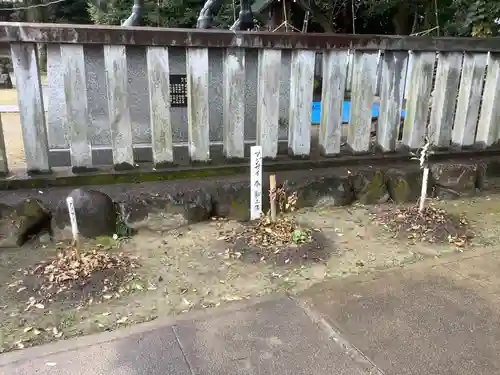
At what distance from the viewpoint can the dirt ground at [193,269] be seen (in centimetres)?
271

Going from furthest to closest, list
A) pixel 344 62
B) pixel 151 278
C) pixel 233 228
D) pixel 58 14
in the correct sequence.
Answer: pixel 58 14 < pixel 344 62 < pixel 233 228 < pixel 151 278

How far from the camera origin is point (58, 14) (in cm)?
2217

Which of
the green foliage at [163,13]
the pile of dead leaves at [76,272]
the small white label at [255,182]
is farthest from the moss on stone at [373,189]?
the green foliage at [163,13]

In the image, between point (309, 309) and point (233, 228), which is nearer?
point (309, 309)

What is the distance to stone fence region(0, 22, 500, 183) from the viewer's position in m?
3.83

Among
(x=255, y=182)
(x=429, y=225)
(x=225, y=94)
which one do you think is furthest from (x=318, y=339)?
(x=225, y=94)

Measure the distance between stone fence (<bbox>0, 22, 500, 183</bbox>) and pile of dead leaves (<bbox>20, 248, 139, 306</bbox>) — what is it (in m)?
1.10

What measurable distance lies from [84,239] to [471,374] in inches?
115

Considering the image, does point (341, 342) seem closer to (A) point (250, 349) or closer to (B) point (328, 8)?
(A) point (250, 349)

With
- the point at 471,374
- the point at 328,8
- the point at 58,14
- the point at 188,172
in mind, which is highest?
the point at 58,14

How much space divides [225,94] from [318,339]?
251cm

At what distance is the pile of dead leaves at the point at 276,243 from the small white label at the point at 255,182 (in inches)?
4.3

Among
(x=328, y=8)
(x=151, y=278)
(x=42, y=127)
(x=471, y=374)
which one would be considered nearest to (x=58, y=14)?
(x=328, y=8)

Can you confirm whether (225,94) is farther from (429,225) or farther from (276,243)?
(429,225)
